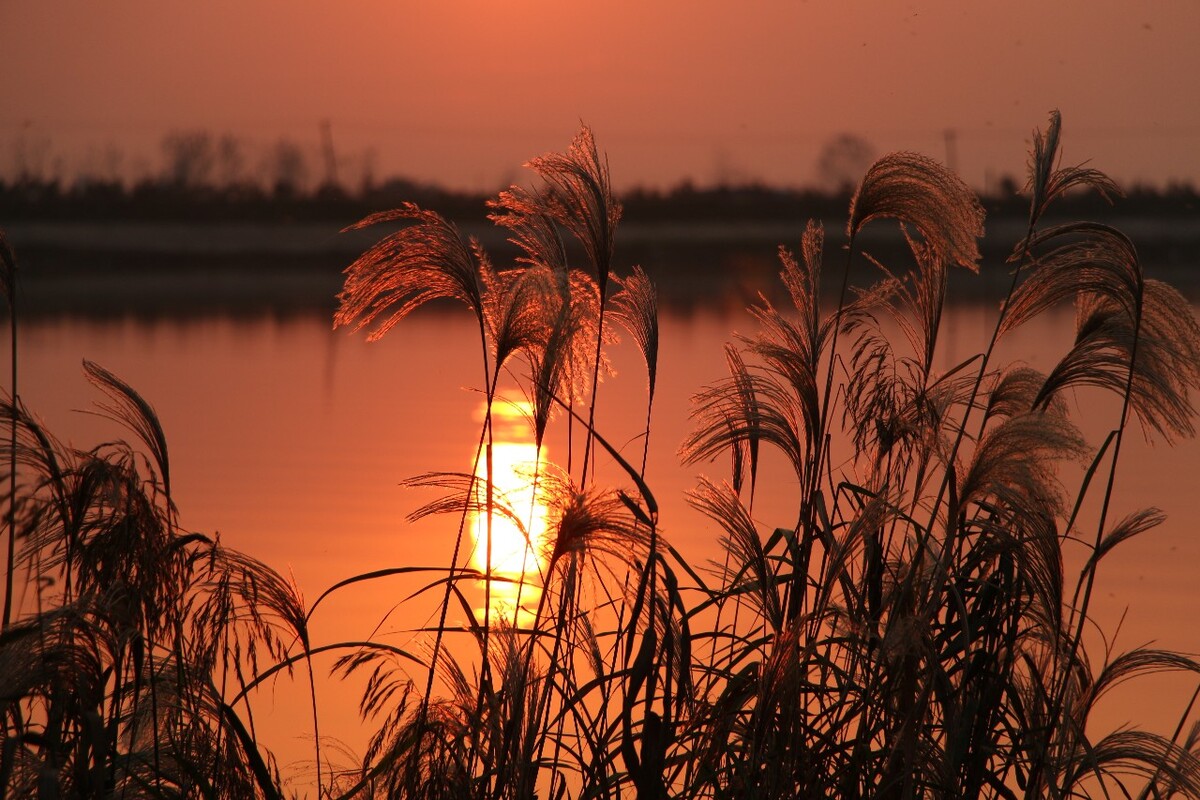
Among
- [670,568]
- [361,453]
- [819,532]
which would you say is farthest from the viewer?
[361,453]

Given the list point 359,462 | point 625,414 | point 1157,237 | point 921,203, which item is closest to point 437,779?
point 921,203

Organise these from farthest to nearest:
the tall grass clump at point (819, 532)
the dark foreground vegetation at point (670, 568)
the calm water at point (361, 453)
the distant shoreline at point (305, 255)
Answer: the distant shoreline at point (305, 255) → the calm water at point (361, 453) → the tall grass clump at point (819, 532) → the dark foreground vegetation at point (670, 568)

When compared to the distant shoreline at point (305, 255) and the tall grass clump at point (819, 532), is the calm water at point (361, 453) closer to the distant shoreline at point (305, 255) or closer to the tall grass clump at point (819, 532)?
the tall grass clump at point (819, 532)

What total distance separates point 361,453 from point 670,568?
7.82m

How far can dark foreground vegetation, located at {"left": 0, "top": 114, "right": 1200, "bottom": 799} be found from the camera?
2082 millimetres

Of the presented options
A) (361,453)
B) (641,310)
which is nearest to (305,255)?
(361,453)

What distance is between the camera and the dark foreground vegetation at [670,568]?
208 cm

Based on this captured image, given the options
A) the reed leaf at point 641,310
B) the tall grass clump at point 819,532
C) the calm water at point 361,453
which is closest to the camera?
the tall grass clump at point 819,532

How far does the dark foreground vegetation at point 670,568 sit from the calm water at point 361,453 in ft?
2.76

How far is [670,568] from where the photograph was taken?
7.98 feet

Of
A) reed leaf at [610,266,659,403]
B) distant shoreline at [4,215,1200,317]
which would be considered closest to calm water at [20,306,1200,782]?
reed leaf at [610,266,659,403]

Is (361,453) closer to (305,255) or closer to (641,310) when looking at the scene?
(641,310)

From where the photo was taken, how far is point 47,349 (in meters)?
16.5

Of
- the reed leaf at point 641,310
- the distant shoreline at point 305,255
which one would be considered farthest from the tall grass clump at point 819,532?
the distant shoreline at point 305,255
